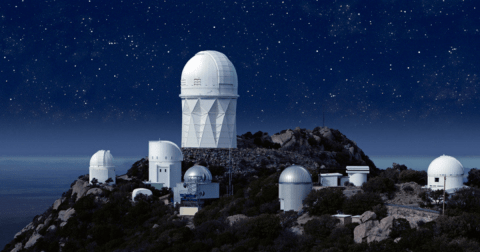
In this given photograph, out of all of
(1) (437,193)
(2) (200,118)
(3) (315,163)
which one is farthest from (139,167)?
(1) (437,193)

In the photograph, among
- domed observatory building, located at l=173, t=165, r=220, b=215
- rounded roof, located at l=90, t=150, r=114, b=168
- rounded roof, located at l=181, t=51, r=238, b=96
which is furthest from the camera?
rounded roof, located at l=181, t=51, r=238, b=96

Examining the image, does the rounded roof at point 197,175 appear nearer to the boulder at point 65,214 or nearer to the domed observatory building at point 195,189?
the domed observatory building at point 195,189

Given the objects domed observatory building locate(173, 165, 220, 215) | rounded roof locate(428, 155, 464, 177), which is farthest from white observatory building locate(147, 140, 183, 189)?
rounded roof locate(428, 155, 464, 177)

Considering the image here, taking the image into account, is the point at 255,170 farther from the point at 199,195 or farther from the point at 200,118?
the point at 199,195

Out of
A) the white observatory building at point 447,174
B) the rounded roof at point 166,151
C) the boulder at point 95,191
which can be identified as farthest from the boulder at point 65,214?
the white observatory building at point 447,174

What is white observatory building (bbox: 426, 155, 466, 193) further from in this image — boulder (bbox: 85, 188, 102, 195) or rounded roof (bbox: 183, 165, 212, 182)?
boulder (bbox: 85, 188, 102, 195)

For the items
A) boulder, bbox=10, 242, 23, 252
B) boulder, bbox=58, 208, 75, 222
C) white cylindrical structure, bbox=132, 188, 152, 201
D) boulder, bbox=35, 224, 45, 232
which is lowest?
boulder, bbox=10, 242, 23, 252
